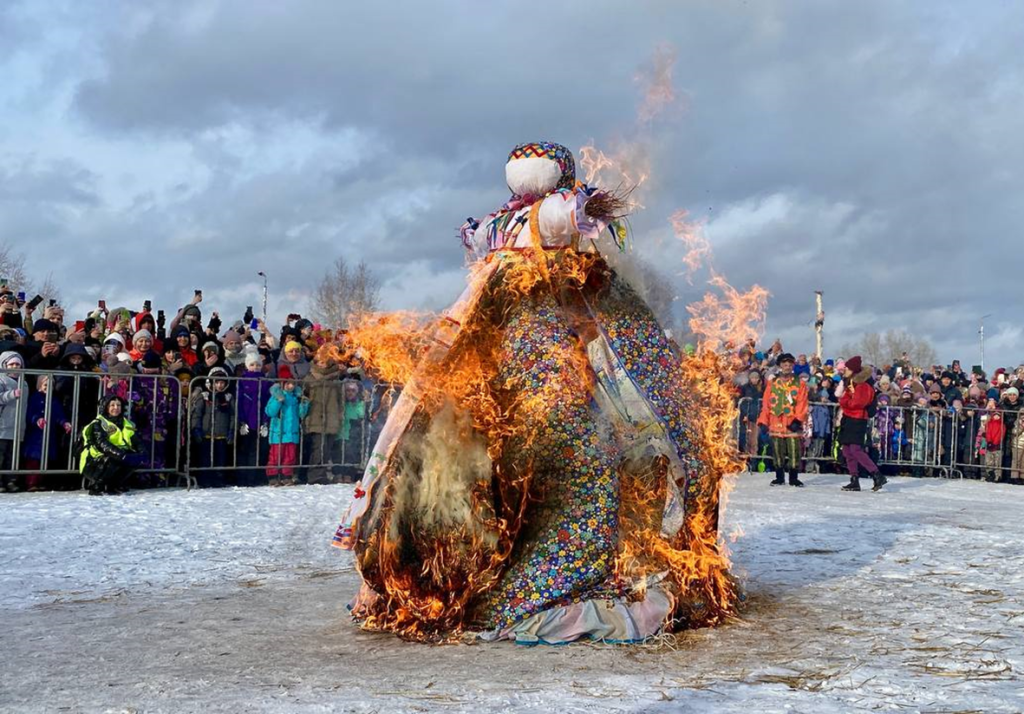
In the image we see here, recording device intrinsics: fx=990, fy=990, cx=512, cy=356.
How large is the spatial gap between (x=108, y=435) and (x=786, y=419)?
9.19 meters

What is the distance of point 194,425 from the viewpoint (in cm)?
1161

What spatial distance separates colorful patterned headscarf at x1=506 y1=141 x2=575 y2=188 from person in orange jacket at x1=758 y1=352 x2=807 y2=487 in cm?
988

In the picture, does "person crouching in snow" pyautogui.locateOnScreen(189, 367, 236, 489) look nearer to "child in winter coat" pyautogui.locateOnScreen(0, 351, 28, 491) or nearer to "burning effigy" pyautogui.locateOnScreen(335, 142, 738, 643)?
"child in winter coat" pyautogui.locateOnScreen(0, 351, 28, 491)

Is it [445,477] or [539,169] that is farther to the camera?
[539,169]

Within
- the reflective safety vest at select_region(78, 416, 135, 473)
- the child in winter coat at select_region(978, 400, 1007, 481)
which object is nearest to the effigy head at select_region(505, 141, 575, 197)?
the reflective safety vest at select_region(78, 416, 135, 473)

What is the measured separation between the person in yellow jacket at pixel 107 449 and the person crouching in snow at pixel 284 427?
206cm

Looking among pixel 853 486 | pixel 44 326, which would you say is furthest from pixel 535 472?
pixel 853 486


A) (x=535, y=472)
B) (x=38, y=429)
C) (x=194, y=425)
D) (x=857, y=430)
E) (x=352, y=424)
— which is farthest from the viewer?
(x=857, y=430)

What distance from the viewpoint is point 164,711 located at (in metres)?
3.40

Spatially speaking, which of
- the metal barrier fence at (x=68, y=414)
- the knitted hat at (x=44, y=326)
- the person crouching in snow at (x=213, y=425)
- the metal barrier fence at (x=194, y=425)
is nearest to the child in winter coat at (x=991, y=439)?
the metal barrier fence at (x=194, y=425)

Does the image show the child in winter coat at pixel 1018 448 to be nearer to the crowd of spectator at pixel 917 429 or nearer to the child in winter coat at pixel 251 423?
the crowd of spectator at pixel 917 429

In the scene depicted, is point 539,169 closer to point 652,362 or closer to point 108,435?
point 652,362

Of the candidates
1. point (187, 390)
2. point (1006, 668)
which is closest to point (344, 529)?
point (1006, 668)

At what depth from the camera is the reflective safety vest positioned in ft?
33.5
